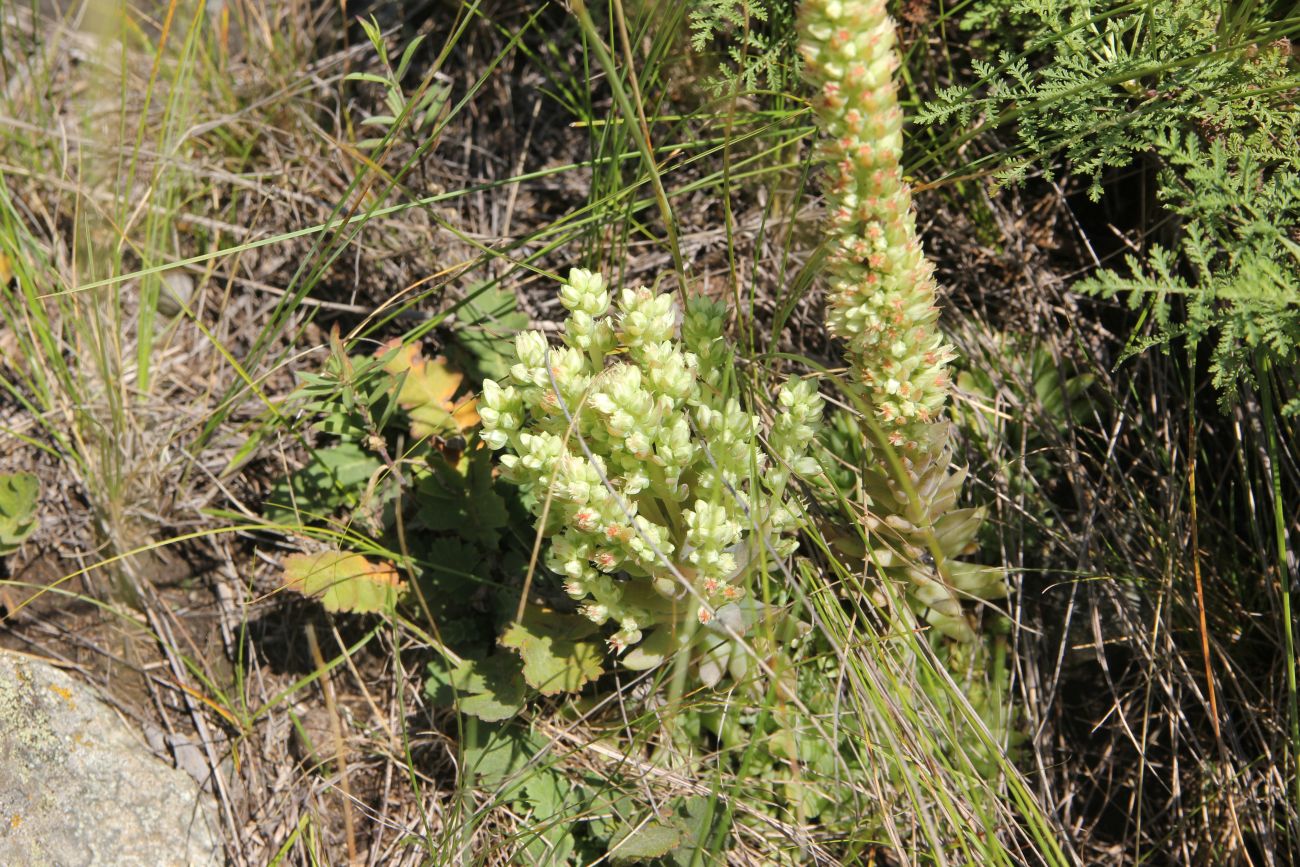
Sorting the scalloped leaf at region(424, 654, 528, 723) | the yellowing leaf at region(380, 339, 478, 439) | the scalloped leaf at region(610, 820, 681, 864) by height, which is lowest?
the scalloped leaf at region(610, 820, 681, 864)

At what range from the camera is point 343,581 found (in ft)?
7.80

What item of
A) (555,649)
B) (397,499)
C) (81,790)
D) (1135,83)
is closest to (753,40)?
(1135,83)

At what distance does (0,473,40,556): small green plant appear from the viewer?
2658mm

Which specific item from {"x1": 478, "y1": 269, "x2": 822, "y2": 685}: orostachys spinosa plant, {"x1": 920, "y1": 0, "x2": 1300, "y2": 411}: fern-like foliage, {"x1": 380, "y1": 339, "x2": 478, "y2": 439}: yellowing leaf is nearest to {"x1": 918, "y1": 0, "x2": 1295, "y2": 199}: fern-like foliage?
{"x1": 920, "y1": 0, "x2": 1300, "y2": 411}: fern-like foliage

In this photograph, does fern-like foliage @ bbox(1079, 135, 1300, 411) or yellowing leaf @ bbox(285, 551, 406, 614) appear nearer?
fern-like foliage @ bbox(1079, 135, 1300, 411)

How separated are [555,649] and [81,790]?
1181 mm

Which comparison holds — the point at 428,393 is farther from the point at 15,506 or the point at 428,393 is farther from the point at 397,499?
the point at 15,506

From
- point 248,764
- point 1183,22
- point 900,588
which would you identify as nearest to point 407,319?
point 248,764

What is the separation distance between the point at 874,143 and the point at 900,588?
1.13 meters

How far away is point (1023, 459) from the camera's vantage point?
8.18 feet

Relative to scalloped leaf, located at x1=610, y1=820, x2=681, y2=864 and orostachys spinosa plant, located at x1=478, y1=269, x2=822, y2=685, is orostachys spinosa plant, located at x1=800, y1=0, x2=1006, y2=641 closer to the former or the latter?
orostachys spinosa plant, located at x1=478, y1=269, x2=822, y2=685

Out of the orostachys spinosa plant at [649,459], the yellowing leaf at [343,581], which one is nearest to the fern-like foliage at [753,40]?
the orostachys spinosa plant at [649,459]

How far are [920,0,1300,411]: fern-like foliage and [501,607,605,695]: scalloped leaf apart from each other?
4.27 feet

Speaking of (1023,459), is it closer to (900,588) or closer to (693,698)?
(900,588)
